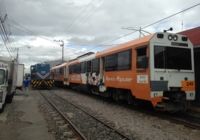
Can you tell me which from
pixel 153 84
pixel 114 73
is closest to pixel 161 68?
pixel 153 84

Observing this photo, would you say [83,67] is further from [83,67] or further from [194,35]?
[194,35]

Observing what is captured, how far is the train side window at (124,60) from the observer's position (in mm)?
15741

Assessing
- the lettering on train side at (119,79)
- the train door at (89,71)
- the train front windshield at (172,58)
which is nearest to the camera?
the train front windshield at (172,58)

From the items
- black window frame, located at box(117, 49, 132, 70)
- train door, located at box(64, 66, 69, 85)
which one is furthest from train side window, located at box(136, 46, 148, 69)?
train door, located at box(64, 66, 69, 85)

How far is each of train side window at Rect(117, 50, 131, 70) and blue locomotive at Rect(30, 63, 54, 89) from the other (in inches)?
966

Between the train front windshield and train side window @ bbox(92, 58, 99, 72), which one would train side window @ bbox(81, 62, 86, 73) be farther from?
the train front windshield

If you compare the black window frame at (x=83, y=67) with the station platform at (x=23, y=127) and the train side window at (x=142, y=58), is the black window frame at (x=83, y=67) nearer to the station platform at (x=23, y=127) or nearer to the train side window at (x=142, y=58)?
the station platform at (x=23, y=127)

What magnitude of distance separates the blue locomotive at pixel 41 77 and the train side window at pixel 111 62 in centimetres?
2227

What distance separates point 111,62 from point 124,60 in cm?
226

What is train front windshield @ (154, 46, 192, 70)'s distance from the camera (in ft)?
45.2

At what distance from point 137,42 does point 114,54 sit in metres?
3.08

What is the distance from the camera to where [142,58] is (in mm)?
14242

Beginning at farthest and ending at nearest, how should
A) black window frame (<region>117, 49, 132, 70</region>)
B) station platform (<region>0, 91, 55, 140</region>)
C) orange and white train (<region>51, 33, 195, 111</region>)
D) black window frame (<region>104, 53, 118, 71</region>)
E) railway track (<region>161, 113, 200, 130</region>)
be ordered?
black window frame (<region>104, 53, 118, 71</region>)
black window frame (<region>117, 49, 132, 70</region>)
orange and white train (<region>51, 33, 195, 111</region>)
railway track (<region>161, 113, 200, 130</region>)
station platform (<region>0, 91, 55, 140</region>)

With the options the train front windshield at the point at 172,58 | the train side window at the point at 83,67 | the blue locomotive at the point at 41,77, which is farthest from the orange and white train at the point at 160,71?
the blue locomotive at the point at 41,77
